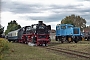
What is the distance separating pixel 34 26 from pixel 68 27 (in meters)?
9.32

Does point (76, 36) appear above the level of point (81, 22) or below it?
below

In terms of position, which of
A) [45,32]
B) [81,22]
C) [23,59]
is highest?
[81,22]

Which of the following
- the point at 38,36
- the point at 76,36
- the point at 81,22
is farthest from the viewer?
the point at 81,22

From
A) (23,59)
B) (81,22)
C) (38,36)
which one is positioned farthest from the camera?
(81,22)

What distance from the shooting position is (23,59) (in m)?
14.9

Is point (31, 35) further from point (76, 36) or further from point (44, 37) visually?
point (76, 36)

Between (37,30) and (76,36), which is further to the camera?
(76,36)

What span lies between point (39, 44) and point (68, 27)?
9081 millimetres

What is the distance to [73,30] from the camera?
38469 millimetres

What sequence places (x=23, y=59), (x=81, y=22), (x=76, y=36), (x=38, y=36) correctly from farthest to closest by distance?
(x=81, y=22) → (x=76, y=36) → (x=38, y=36) → (x=23, y=59)

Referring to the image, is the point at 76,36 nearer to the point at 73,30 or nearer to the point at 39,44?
the point at 73,30

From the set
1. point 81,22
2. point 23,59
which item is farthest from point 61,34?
point 81,22

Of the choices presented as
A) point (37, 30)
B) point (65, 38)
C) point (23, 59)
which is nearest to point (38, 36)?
point (37, 30)

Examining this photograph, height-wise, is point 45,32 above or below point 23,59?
above
